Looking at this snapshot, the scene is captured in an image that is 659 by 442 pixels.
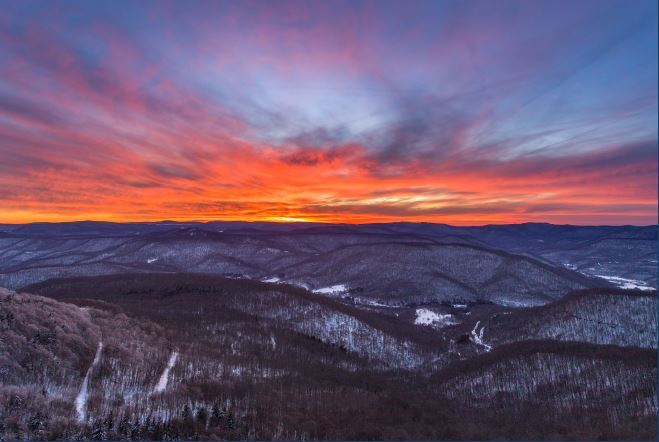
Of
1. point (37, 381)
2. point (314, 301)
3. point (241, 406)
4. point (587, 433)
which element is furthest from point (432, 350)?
point (37, 381)

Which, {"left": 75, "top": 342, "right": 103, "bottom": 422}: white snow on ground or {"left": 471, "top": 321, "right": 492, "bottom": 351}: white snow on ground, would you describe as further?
{"left": 471, "top": 321, "right": 492, "bottom": 351}: white snow on ground

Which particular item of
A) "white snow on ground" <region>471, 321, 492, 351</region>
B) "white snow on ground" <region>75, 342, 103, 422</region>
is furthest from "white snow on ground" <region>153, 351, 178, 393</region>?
"white snow on ground" <region>471, 321, 492, 351</region>

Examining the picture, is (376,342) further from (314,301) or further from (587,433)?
(587,433)

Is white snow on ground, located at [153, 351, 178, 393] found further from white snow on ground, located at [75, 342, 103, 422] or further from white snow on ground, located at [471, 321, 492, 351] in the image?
white snow on ground, located at [471, 321, 492, 351]

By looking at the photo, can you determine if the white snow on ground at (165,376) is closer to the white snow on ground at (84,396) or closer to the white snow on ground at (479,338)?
the white snow on ground at (84,396)

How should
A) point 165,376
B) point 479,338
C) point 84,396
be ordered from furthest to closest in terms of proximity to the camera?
point 479,338
point 165,376
point 84,396

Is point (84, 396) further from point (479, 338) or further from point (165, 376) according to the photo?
point (479, 338)

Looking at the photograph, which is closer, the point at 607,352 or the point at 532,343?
the point at 607,352

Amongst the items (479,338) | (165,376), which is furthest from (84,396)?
(479,338)
